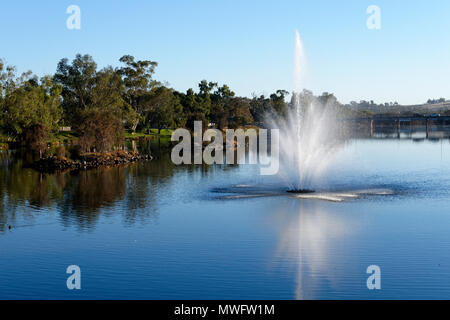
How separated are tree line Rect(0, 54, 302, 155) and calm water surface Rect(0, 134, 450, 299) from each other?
31217 millimetres

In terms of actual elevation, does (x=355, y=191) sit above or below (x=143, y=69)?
below

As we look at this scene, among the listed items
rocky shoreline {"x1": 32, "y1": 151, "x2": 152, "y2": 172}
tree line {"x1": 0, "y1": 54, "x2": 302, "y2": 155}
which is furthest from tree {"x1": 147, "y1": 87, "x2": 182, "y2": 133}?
rocky shoreline {"x1": 32, "y1": 151, "x2": 152, "y2": 172}

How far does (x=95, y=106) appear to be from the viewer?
135875 mm

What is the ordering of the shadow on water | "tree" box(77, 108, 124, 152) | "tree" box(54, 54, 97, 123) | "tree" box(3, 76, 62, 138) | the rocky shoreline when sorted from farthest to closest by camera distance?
1. "tree" box(54, 54, 97, 123)
2. "tree" box(3, 76, 62, 138)
3. "tree" box(77, 108, 124, 152)
4. the rocky shoreline
5. the shadow on water

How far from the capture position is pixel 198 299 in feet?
74.1

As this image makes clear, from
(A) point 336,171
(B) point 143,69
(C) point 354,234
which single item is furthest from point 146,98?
(C) point 354,234

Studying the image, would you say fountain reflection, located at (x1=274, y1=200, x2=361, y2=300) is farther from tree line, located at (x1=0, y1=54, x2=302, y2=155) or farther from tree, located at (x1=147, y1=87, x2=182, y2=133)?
tree, located at (x1=147, y1=87, x2=182, y2=133)

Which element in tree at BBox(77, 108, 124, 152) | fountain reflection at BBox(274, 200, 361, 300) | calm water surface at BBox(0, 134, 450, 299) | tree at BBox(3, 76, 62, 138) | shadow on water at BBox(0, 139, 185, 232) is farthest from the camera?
tree at BBox(3, 76, 62, 138)

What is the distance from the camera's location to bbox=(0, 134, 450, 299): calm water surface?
945 inches

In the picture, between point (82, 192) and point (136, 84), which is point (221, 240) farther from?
point (136, 84)

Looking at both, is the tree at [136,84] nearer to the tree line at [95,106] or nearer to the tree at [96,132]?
the tree line at [95,106]

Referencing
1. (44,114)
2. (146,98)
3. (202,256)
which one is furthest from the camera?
(146,98)
